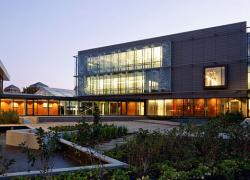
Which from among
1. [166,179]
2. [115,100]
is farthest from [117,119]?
[166,179]

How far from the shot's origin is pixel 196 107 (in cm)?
4588

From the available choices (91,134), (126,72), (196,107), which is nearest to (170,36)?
(126,72)

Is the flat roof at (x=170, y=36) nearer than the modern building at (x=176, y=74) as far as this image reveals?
Yes

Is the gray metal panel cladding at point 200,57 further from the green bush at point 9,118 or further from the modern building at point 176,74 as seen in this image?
the green bush at point 9,118

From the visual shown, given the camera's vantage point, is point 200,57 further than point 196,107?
No

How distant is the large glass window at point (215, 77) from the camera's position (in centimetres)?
4300

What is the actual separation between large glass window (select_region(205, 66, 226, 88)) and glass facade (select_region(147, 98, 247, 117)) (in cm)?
191

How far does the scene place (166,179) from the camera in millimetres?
7973

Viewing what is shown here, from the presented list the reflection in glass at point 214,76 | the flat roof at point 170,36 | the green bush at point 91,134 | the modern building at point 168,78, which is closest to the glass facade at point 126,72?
the modern building at point 168,78

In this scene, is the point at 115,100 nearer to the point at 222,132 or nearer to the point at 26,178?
the point at 222,132

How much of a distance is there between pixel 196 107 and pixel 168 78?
18.2 feet

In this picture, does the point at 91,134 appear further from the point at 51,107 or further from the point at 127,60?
the point at 127,60

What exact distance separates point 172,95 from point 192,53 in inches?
247

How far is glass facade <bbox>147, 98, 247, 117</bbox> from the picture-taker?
42438 millimetres
